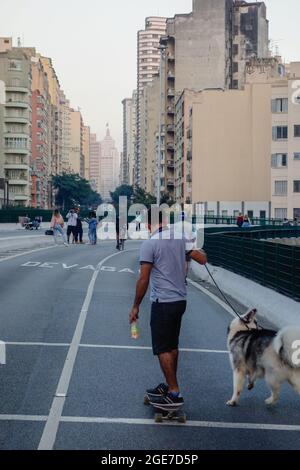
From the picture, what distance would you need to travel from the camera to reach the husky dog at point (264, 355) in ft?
23.4

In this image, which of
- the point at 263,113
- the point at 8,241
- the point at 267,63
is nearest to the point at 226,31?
the point at 267,63

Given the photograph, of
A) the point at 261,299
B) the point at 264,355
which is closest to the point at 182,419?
the point at 264,355

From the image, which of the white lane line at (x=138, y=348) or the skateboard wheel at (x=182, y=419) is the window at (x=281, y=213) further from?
the skateboard wheel at (x=182, y=419)

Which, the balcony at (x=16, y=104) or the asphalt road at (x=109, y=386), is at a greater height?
the balcony at (x=16, y=104)

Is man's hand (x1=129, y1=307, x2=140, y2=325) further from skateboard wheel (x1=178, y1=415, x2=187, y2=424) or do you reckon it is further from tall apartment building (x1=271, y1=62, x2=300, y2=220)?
tall apartment building (x1=271, y1=62, x2=300, y2=220)

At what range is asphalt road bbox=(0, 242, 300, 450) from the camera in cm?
652

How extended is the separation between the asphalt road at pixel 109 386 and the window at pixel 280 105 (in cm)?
7117

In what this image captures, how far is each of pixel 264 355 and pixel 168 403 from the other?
1.09 m

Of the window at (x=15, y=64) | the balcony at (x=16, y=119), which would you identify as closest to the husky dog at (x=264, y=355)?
the balcony at (x=16, y=119)

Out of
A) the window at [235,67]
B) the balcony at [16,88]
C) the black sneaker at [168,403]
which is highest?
the window at [235,67]

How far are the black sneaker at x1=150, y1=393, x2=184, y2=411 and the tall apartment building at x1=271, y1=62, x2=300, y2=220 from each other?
255 ft

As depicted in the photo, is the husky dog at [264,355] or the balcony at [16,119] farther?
the balcony at [16,119]

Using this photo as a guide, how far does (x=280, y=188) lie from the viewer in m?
85.5

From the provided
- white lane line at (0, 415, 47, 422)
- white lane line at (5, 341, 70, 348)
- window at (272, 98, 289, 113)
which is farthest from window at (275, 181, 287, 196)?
white lane line at (0, 415, 47, 422)
